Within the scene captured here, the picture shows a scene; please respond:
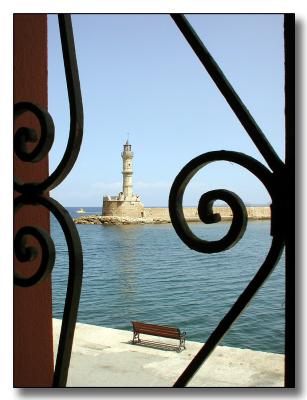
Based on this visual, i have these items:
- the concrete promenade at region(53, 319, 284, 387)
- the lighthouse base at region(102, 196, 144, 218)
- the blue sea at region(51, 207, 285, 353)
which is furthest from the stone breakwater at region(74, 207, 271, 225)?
the concrete promenade at region(53, 319, 284, 387)

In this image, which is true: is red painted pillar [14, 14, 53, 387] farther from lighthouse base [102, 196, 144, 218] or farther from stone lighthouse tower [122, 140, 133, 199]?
lighthouse base [102, 196, 144, 218]

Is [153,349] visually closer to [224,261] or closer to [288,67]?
[288,67]

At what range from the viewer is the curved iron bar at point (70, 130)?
81 cm

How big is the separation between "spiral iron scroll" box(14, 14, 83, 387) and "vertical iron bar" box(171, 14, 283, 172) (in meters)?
0.21

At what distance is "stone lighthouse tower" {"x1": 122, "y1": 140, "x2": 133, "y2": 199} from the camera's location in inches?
2051

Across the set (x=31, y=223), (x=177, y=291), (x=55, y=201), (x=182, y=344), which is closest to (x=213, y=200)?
(x=55, y=201)

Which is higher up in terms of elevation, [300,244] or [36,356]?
[300,244]

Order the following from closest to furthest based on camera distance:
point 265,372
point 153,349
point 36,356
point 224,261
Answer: point 36,356, point 265,372, point 153,349, point 224,261

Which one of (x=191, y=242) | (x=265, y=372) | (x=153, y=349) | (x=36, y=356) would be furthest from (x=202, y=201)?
(x=153, y=349)

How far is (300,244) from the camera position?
2.39 ft

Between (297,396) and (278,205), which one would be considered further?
(297,396)

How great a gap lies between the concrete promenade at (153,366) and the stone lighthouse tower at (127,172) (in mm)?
43341

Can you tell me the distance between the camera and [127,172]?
5228cm
